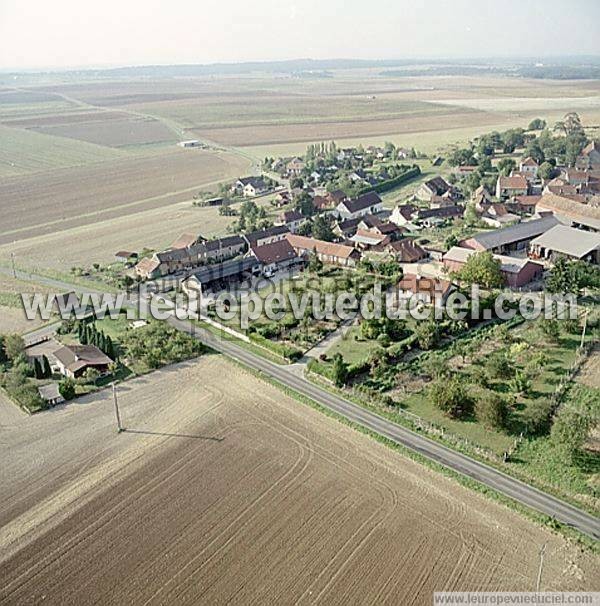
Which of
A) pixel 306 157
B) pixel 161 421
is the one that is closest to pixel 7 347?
pixel 161 421

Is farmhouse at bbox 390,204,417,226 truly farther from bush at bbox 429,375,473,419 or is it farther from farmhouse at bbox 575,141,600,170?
bush at bbox 429,375,473,419

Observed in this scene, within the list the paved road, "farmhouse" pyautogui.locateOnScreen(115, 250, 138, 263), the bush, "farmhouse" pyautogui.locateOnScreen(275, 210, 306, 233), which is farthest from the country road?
"farmhouse" pyautogui.locateOnScreen(275, 210, 306, 233)

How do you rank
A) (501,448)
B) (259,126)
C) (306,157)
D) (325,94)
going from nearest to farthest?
(501,448) < (306,157) < (259,126) < (325,94)

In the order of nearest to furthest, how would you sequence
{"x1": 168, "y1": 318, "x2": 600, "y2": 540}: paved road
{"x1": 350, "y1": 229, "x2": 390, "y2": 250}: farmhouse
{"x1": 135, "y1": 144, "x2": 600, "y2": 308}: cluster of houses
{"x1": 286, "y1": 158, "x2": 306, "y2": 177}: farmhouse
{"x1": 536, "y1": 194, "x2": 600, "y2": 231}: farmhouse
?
{"x1": 168, "y1": 318, "x2": 600, "y2": 540}: paved road, {"x1": 135, "y1": 144, "x2": 600, "y2": 308}: cluster of houses, {"x1": 350, "y1": 229, "x2": 390, "y2": 250}: farmhouse, {"x1": 536, "y1": 194, "x2": 600, "y2": 231}: farmhouse, {"x1": 286, "y1": 158, "x2": 306, "y2": 177}: farmhouse

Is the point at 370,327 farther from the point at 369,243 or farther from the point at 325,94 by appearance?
the point at 325,94

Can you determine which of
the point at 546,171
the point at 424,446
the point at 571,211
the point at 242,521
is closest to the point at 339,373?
the point at 424,446

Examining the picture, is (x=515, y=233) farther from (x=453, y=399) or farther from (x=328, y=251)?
(x=453, y=399)

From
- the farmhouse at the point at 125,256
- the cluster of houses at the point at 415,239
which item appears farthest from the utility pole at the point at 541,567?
the farmhouse at the point at 125,256
